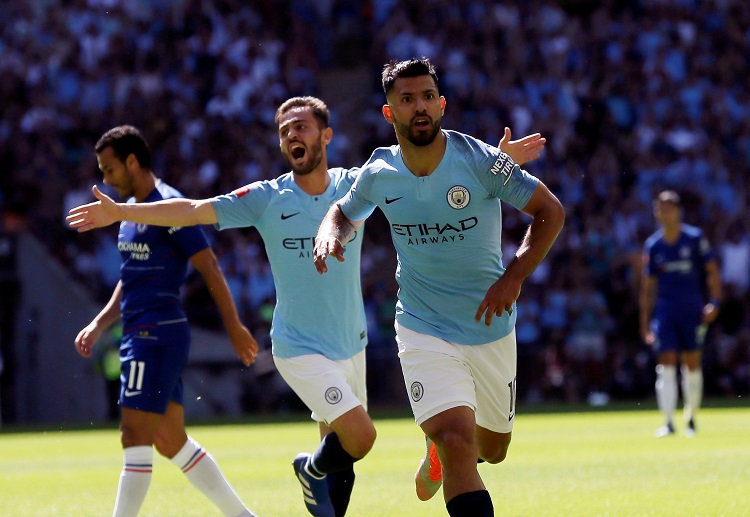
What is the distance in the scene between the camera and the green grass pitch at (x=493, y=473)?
391 inches

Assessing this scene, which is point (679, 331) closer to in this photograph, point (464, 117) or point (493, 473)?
point (493, 473)

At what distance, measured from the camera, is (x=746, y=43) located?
96.4 feet

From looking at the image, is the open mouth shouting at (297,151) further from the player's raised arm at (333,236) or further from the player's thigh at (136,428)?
the player's thigh at (136,428)

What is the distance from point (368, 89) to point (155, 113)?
4.84m

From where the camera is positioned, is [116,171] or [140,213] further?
[116,171]

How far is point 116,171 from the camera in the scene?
29.2 feet

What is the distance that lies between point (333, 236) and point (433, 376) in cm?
89

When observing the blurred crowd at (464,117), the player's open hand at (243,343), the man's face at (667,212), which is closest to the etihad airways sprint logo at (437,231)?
the player's open hand at (243,343)

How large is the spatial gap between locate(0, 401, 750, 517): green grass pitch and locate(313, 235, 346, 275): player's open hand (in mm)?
3030

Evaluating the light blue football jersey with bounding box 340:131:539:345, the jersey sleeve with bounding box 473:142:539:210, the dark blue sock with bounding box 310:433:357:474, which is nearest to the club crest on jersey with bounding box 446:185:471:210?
the light blue football jersey with bounding box 340:131:539:345

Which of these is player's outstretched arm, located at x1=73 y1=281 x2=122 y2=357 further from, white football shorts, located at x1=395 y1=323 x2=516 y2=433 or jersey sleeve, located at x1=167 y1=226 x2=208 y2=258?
white football shorts, located at x1=395 y1=323 x2=516 y2=433

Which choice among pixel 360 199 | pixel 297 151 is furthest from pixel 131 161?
pixel 360 199

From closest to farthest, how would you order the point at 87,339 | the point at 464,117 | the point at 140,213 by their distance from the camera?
the point at 140,213 < the point at 87,339 < the point at 464,117

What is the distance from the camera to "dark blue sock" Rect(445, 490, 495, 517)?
6520mm
